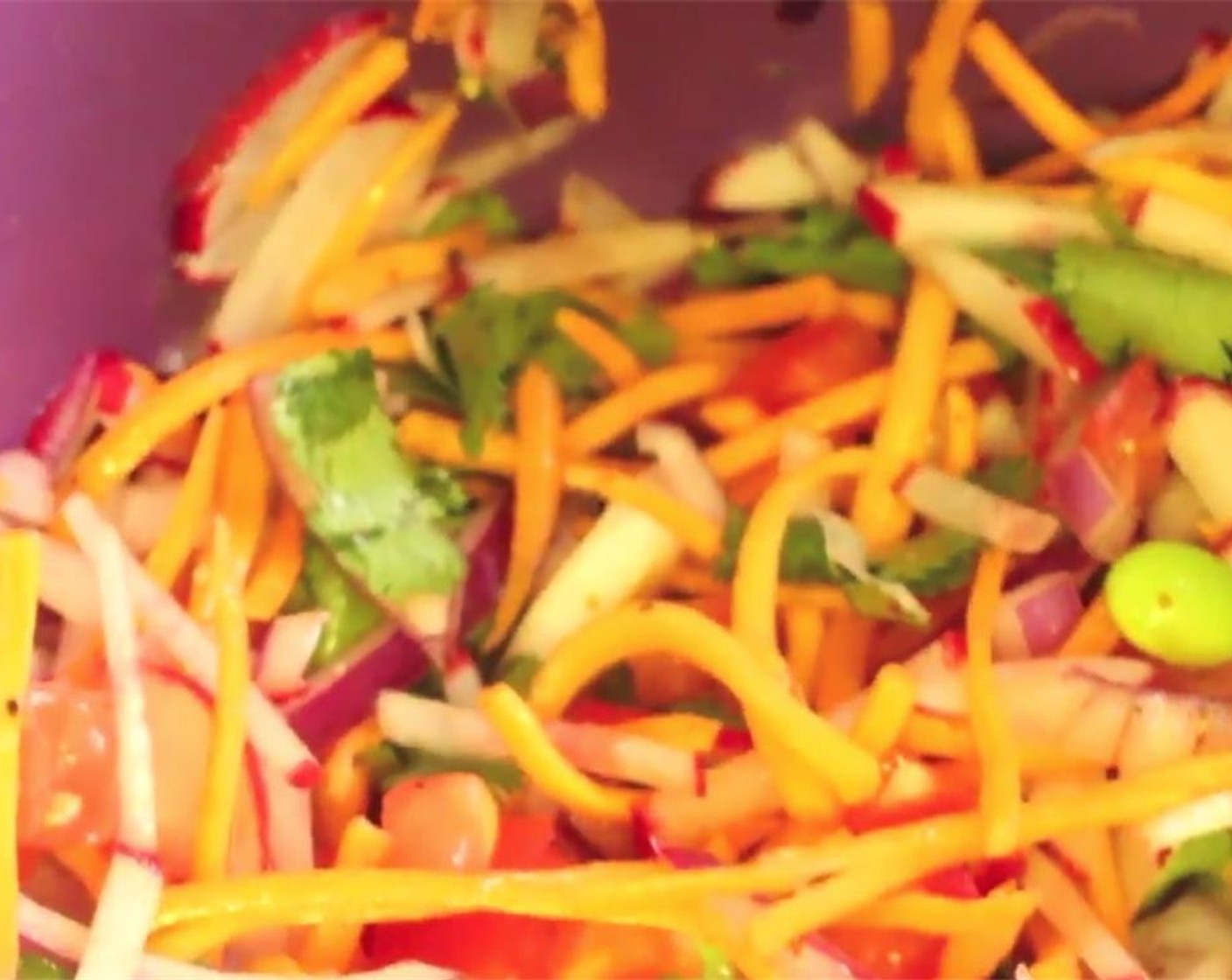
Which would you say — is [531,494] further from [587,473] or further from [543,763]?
[543,763]

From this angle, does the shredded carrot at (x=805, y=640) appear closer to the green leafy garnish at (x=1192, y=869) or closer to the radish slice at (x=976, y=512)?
the radish slice at (x=976, y=512)

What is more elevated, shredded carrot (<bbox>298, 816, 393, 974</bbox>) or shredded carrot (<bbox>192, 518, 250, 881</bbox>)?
shredded carrot (<bbox>192, 518, 250, 881</bbox>)

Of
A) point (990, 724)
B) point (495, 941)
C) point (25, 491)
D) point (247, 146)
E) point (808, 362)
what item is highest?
point (247, 146)

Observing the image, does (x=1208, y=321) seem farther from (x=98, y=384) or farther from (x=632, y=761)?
(x=98, y=384)

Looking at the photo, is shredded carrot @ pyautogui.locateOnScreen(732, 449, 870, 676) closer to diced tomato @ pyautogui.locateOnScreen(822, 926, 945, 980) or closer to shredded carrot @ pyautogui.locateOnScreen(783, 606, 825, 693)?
shredded carrot @ pyautogui.locateOnScreen(783, 606, 825, 693)

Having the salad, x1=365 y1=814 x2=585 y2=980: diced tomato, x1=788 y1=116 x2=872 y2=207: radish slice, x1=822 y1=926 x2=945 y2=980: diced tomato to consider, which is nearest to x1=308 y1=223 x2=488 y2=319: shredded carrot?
the salad

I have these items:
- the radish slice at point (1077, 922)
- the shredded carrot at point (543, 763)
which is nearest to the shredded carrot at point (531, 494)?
the shredded carrot at point (543, 763)

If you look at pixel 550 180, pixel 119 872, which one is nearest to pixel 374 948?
pixel 119 872

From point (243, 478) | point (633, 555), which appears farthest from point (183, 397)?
point (633, 555)
